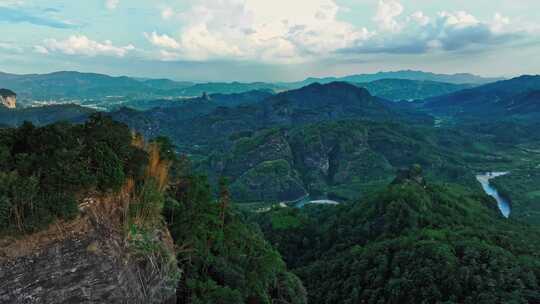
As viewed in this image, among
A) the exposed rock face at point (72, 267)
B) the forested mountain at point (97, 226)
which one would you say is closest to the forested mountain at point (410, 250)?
the forested mountain at point (97, 226)

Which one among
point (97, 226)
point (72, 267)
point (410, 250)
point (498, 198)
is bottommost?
point (498, 198)

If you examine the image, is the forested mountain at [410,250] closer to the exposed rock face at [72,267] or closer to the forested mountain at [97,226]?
the forested mountain at [97,226]

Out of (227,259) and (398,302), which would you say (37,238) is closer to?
(227,259)

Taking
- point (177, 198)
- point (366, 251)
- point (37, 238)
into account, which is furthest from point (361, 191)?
point (37, 238)

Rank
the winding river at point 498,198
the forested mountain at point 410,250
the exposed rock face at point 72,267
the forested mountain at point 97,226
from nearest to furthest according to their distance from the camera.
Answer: the exposed rock face at point 72,267 → the forested mountain at point 97,226 → the forested mountain at point 410,250 → the winding river at point 498,198

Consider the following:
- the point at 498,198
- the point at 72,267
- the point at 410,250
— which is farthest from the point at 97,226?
the point at 498,198

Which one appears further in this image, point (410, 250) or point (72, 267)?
point (410, 250)

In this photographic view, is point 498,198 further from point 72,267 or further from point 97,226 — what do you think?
point 72,267
